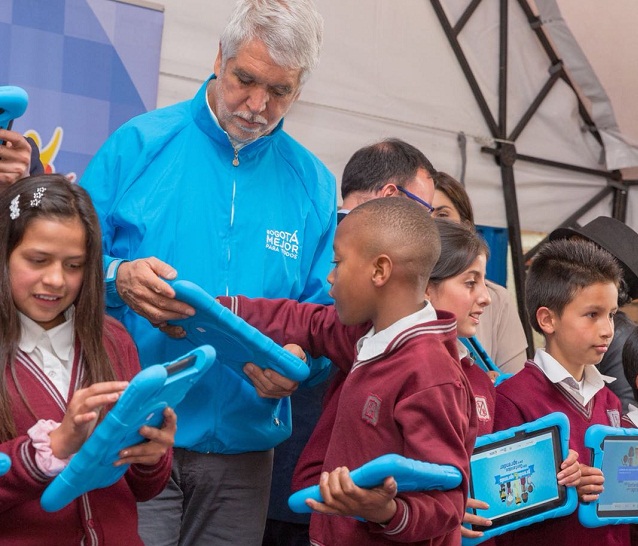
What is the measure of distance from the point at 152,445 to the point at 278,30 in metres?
1.04

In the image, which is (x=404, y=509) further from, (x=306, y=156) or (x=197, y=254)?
(x=306, y=156)

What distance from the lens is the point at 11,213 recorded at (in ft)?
6.09

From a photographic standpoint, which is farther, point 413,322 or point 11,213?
point 413,322

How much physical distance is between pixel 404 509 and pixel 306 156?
1.11m

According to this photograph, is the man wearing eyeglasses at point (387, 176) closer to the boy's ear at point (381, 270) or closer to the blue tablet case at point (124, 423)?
the boy's ear at point (381, 270)

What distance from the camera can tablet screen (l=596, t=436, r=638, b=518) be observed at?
8.41 feet

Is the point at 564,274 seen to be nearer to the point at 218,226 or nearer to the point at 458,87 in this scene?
the point at 218,226

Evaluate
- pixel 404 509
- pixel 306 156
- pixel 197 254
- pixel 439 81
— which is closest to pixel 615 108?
pixel 439 81

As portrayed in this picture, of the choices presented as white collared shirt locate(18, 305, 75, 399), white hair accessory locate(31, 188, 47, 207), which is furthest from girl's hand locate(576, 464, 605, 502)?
white hair accessory locate(31, 188, 47, 207)

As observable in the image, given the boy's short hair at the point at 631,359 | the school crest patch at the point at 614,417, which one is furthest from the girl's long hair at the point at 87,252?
the boy's short hair at the point at 631,359

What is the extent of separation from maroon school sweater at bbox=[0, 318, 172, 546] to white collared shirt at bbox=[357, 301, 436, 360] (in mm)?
461

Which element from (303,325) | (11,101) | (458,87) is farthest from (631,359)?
(458,87)

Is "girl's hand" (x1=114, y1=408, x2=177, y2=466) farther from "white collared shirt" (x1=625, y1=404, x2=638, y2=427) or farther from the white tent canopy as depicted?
the white tent canopy

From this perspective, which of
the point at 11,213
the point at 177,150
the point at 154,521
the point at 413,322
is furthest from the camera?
the point at 177,150
